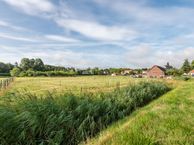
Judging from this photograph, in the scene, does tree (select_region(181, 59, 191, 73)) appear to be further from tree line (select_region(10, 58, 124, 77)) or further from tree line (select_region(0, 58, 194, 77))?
tree line (select_region(10, 58, 124, 77))

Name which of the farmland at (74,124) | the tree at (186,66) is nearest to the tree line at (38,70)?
the tree at (186,66)

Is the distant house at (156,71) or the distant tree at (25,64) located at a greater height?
the distant tree at (25,64)

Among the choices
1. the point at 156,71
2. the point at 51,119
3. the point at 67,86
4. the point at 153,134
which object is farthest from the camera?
the point at 156,71

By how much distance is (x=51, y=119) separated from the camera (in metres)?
6.02

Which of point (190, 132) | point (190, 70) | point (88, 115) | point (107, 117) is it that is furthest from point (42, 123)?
point (190, 70)

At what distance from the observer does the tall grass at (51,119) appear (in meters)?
5.42

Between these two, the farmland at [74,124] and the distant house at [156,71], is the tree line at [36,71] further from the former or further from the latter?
the farmland at [74,124]

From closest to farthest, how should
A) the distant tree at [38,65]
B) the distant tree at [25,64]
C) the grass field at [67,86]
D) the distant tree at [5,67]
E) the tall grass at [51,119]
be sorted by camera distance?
the tall grass at [51,119] < the grass field at [67,86] < the distant tree at [5,67] < the distant tree at [25,64] < the distant tree at [38,65]

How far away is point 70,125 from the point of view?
6277mm

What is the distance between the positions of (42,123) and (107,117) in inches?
101

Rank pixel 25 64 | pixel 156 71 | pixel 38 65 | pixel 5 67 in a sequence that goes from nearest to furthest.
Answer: pixel 156 71
pixel 5 67
pixel 25 64
pixel 38 65

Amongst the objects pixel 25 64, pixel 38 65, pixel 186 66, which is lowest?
pixel 186 66

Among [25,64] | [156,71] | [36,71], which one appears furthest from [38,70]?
[156,71]

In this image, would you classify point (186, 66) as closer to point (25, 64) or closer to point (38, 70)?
point (38, 70)
